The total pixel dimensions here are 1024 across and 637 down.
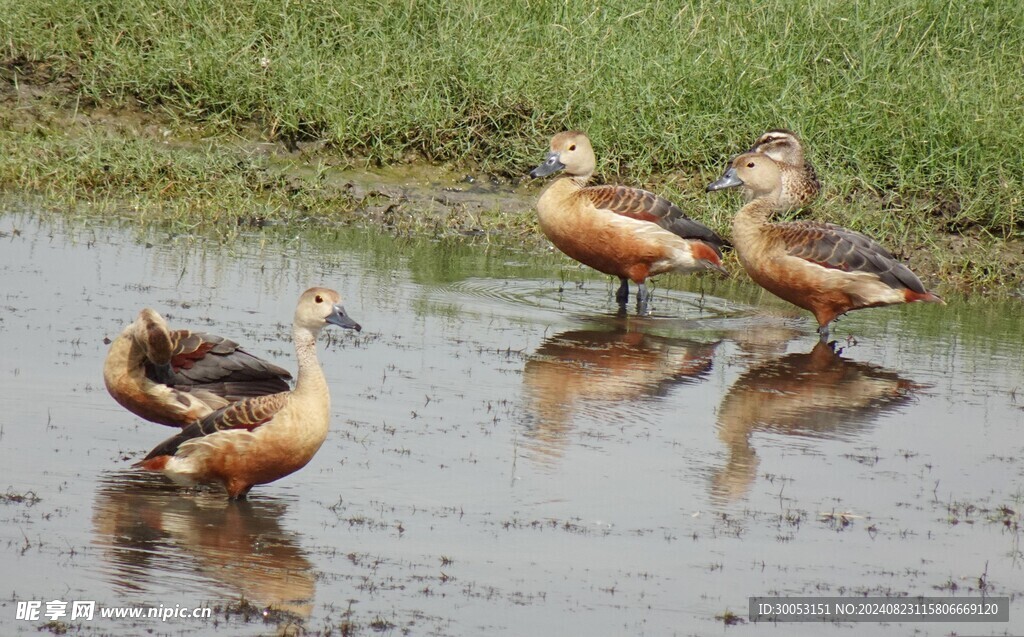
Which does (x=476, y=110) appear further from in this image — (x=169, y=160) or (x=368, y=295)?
(x=368, y=295)

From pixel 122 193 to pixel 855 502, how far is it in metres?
7.47

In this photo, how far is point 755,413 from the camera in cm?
797

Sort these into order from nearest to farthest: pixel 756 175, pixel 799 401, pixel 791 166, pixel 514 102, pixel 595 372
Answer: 1. pixel 799 401
2. pixel 595 372
3. pixel 756 175
4. pixel 791 166
5. pixel 514 102

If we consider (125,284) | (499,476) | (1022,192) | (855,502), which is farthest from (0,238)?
(1022,192)

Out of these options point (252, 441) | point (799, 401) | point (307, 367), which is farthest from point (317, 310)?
point (799, 401)

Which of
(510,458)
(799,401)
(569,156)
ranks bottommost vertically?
(510,458)

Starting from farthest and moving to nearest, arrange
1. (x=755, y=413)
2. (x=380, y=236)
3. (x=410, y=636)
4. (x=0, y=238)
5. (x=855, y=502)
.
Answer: (x=380, y=236), (x=0, y=238), (x=755, y=413), (x=855, y=502), (x=410, y=636)

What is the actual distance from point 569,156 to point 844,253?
2317mm

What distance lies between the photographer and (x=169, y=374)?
6793 millimetres

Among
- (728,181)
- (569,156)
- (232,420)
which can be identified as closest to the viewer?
(232,420)

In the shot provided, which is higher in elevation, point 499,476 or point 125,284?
point 125,284

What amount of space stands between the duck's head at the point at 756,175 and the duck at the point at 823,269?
0.37m

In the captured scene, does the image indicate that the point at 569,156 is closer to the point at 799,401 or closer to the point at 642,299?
Answer: the point at 642,299

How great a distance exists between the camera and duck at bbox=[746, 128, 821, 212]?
1208 centimetres
